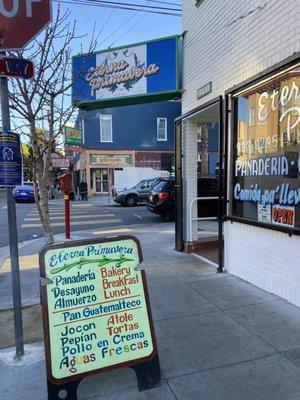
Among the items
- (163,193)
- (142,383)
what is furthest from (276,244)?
(163,193)

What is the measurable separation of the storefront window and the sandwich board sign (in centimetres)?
230

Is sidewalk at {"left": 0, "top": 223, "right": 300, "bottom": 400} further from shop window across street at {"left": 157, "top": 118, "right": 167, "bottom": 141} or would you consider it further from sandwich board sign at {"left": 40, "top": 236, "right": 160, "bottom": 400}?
shop window across street at {"left": 157, "top": 118, "right": 167, "bottom": 141}

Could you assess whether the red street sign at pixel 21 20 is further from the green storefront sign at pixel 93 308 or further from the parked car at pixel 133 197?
the parked car at pixel 133 197

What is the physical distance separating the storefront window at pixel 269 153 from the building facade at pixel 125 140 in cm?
2511

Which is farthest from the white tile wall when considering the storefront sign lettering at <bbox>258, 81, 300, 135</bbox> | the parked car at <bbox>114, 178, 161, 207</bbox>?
the parked car at <bbox>114, 178, 161, 207</bbox>

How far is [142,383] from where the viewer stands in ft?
10.2

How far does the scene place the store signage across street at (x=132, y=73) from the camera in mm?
7816

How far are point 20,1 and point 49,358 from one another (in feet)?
9.63

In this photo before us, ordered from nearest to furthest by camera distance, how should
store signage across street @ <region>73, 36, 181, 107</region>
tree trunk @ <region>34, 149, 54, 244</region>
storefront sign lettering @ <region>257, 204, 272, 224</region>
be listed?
1. storefront sign lettering @ <region>257, 204, 272, 224</region>
2. tree trunk @ <region>34, 149, 54, 244</region>
3. store signage across street @ <region>73, 36, 181, 107</region>

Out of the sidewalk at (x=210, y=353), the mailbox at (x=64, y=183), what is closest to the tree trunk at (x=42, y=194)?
the sidewalk at (x=210, y=353)

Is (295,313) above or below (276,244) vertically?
below

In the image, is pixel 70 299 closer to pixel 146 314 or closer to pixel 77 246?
pixel 77 246

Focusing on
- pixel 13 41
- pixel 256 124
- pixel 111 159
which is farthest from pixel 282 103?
pixel 111 159

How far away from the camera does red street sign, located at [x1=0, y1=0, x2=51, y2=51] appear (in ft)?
10.8
